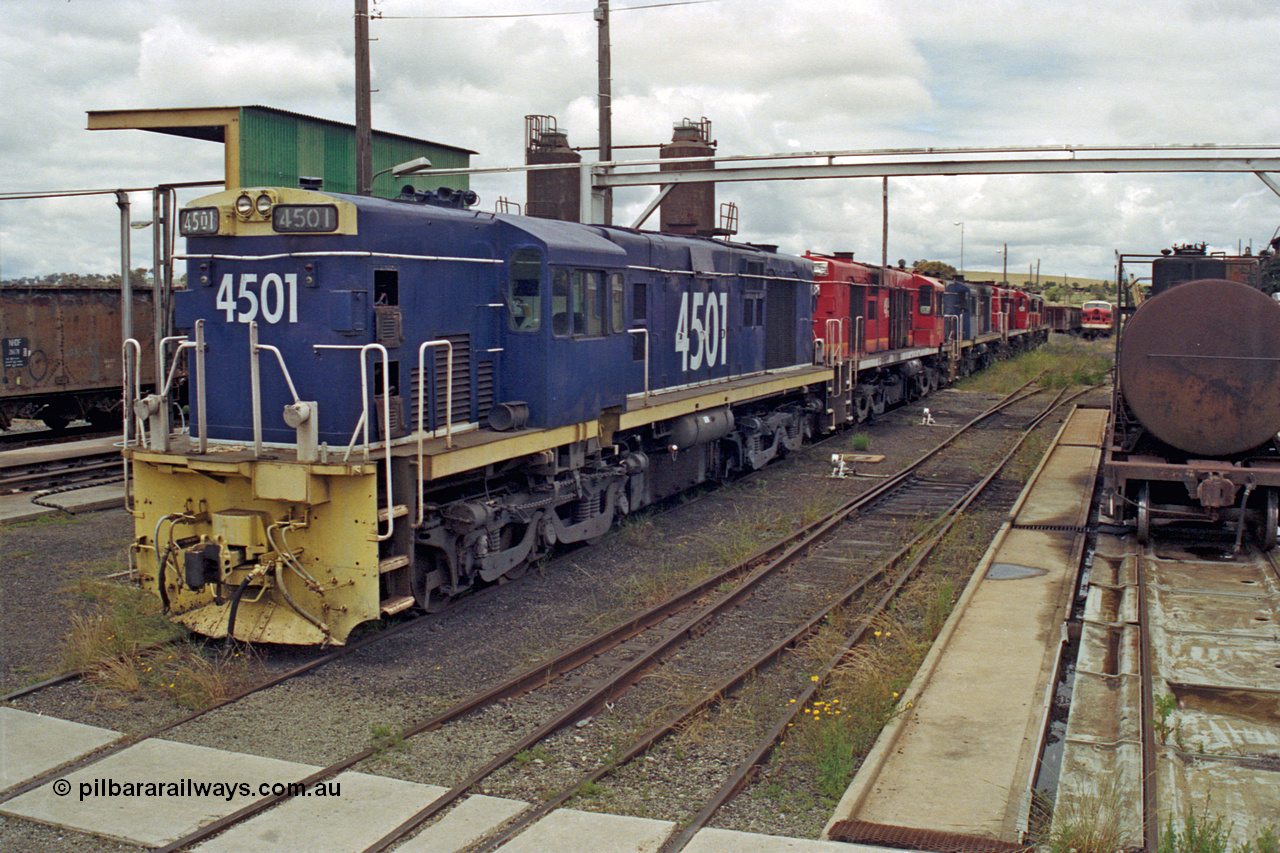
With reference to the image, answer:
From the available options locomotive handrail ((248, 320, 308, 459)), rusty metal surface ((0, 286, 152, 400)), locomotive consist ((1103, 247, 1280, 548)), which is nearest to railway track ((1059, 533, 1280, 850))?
locomotive consist ((1103, 247, 1280, 548))

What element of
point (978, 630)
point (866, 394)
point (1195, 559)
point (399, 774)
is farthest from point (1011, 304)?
point (399, 774)

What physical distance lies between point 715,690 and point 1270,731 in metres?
3.39

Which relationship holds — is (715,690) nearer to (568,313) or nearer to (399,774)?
(399,774)

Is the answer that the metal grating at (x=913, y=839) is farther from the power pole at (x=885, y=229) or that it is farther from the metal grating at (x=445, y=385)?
the power pole at (x=885, y=229)

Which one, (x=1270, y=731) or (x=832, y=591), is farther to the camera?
(x=832, y=591)

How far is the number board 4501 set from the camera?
1413 cm

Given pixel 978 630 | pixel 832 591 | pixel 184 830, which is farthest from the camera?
pixel 832 591

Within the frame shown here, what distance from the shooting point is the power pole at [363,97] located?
47.8 ft

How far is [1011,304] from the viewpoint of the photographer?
48.8 metres

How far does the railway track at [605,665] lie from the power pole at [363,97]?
794cm

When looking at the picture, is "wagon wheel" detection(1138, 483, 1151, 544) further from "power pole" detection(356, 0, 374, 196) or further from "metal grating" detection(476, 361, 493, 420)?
"power pole" detection(356, 0, 374, 196)

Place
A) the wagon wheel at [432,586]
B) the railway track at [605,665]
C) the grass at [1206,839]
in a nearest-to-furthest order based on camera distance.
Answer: the grass at [1206,839] → the railway track at [605,665] → the wagon wheel at [432,586]

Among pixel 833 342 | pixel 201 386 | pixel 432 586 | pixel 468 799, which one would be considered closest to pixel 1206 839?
pixel 468 799

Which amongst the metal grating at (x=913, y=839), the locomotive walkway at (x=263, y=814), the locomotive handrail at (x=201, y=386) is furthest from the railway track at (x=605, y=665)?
the locomotive handrail at (x=201, y=386)
